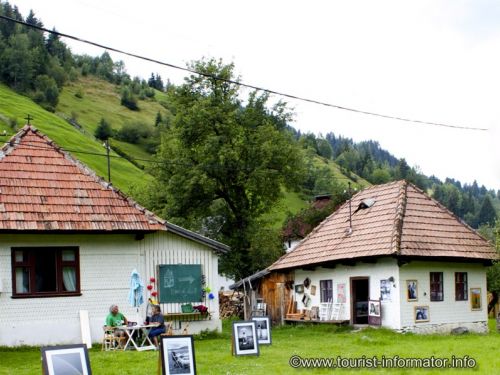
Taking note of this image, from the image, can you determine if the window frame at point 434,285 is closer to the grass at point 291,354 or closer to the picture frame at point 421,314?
the picture frame at point 421,314

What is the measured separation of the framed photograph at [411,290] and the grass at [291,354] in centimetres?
145

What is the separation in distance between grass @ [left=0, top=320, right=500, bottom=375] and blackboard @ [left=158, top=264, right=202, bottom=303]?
131 centimetres

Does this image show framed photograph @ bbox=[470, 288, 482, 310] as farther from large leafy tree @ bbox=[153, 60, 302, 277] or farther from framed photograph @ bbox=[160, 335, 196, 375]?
framed photograph @ bbox=[160, 335, 196, 375]

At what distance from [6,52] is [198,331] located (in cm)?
9881

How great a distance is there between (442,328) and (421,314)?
1122 millimetres

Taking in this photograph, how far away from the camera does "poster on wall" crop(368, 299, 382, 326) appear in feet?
82.4

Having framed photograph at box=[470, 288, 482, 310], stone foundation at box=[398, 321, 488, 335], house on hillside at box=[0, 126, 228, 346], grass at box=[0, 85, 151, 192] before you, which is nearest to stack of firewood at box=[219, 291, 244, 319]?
framed photograph at box=[470, 288, 482, 310]

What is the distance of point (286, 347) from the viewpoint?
19344 mm

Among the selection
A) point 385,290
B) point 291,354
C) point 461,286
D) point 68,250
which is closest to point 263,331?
point 291,354

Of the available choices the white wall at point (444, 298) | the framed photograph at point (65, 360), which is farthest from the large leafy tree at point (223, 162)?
the framed photograph at point (65, 360)

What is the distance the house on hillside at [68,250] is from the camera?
65.7 ft

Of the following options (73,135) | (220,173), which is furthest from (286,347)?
(73,135)

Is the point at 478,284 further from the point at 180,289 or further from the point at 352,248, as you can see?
the point at 180,289

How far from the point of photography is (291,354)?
1706cm
